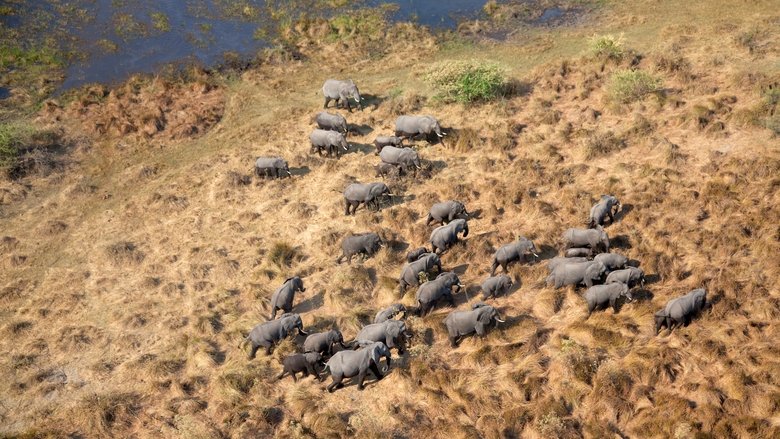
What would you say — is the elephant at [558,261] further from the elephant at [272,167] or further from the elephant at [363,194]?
the elephant at [272,167]

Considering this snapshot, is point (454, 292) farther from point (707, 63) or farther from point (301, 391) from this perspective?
→ point (707, 63)

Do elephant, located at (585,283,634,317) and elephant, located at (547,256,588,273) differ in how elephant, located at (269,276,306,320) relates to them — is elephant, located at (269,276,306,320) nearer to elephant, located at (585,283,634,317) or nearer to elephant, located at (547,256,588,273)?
elephant, located at (547,256,588,273)

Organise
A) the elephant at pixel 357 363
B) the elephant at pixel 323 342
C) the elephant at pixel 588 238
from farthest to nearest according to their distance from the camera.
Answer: the elephant at pixel 588 238, the elephant at pixel 323 342, the elephant at pixel 357 363

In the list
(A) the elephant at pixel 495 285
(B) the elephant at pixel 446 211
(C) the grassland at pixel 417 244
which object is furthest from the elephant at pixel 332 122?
(A) the elephant at pixel 495 285

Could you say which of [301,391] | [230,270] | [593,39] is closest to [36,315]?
[230,270]

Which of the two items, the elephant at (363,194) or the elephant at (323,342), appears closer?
the elephant at (323,342)
